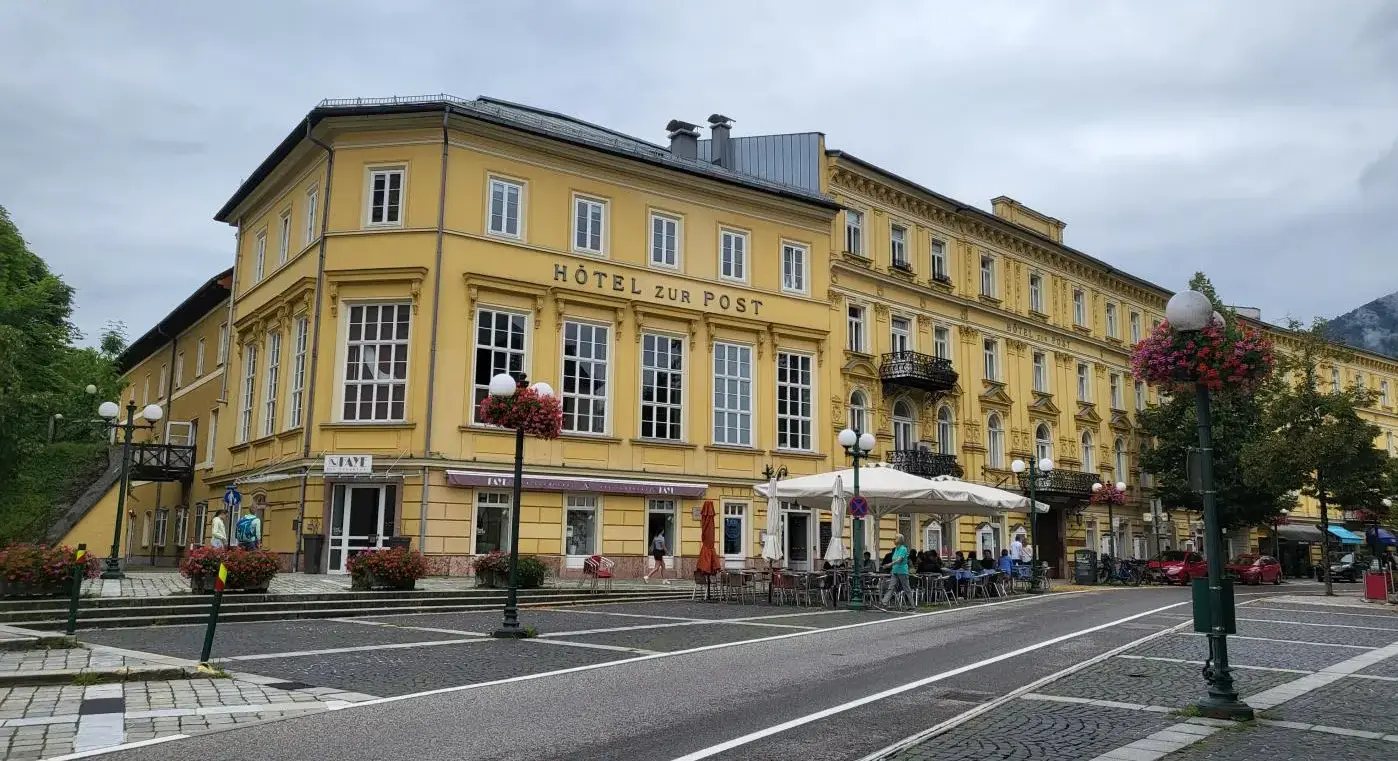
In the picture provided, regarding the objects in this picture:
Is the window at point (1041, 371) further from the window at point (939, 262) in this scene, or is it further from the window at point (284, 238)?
the window at point (284, 238)

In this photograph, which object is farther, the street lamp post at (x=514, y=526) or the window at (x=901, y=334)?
the window at (x=901, y=334)

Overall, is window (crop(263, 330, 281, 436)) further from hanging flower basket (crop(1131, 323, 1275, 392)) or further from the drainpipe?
hanging flower basket (crop(1131, 323, 1275, 392))

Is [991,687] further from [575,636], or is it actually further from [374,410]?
[374,410]

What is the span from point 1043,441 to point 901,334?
1004 centimetres

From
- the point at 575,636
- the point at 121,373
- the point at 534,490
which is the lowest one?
the point at 575,636

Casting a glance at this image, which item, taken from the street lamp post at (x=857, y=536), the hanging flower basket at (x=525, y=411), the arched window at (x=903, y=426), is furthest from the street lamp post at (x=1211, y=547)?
the arched window at (x=903, y=426)

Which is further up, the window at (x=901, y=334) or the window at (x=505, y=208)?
the window at (x=505, y=208)

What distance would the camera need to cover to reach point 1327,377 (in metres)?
63.2

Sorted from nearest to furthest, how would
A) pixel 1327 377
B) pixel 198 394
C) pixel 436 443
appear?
pixel 436 443 < pixel 198 394 < pixel 1327 377

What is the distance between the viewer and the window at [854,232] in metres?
35.7

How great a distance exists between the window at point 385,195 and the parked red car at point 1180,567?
29.2m

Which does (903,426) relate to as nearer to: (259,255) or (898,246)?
(898,246)

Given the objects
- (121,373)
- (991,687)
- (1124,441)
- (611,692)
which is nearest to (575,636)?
(611,692)

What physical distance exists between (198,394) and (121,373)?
858 inches
